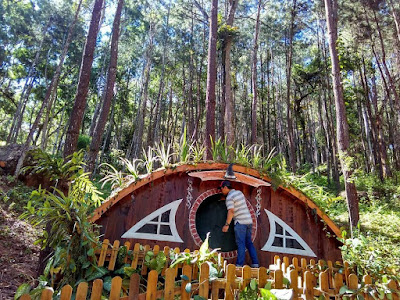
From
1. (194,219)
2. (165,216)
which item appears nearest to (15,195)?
(165,216)

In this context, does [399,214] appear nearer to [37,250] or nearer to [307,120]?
A: [37,250]

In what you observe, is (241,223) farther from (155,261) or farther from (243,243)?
(155,261)

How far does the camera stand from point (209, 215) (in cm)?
536

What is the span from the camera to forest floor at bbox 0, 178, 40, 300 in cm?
491

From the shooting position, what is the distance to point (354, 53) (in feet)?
45.3

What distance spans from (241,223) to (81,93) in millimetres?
3466

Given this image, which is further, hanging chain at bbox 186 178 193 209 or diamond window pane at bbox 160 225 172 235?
hanging chain at bbox 186 178 193 209

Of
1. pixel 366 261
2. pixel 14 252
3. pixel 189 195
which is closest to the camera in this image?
pixel 366 261

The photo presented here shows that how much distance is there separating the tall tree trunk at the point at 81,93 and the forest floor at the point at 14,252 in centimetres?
199

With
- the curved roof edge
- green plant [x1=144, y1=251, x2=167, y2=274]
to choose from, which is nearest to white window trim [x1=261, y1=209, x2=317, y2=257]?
the curved roof edge

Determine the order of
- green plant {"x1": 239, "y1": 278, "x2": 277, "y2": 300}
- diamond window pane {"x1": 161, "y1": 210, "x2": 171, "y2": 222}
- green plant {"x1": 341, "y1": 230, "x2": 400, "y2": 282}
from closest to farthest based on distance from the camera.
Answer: green plant {"x1": 239, "y1": 278, "x2": 277, "y2": 300}
green plant {"x1": 341, "y1": 230, "x2": 400, "y2": 282}
diamond window pane {"x1": 161, "y1": 210, "x2": 171, "y2": 222}

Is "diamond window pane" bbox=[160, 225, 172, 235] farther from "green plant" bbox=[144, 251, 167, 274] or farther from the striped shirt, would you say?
"green plant" bbox=[144, 251, 167, 274]

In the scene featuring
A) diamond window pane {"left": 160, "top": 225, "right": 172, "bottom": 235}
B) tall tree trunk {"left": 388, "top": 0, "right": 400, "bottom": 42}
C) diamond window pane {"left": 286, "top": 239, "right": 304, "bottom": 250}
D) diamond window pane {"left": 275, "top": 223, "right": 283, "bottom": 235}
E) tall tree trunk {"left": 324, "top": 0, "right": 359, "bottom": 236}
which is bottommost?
diamond window pane {"left": 286, "top": 239, "right": 304, "bottom": 250}

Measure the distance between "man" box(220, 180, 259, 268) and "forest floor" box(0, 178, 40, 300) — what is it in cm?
289
